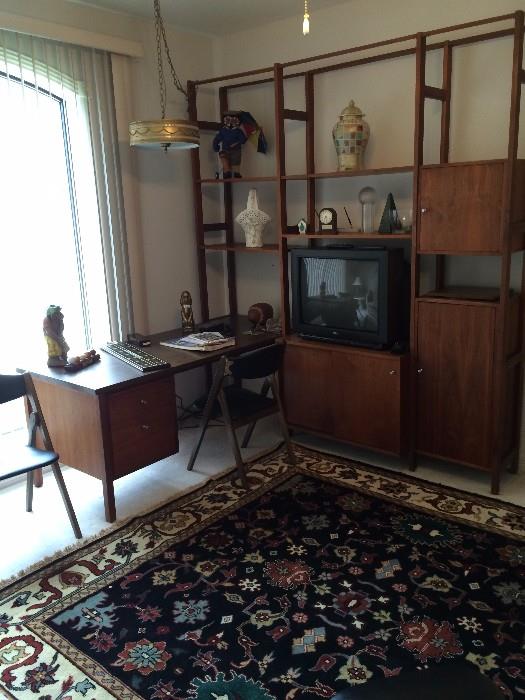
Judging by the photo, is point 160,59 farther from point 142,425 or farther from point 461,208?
point 142,425

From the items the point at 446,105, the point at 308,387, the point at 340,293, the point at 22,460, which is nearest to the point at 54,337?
the point at 22,460

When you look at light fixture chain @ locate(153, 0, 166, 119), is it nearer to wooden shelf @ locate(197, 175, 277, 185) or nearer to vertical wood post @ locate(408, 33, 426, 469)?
wooden shelf @ locate(197, 175, 277, 185)

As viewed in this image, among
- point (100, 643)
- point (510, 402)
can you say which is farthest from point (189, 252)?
point (100, 643)

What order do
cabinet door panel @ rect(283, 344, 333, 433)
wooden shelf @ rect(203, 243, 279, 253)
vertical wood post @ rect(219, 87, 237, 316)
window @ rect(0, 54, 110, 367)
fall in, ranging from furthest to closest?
1. vertical wood post @ rect(219, 87, 237, 316)
2. wooden shelf @ rect(203, 243, 279, 253)
3. cabinet door panel @ rect(283, 344, 333, 433)
4. window @ rect(0, 54, 110, 367)

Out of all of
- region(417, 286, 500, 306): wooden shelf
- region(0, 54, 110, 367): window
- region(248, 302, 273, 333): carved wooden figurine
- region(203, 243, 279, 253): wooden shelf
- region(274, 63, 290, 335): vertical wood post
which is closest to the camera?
region(417, 286, 500, 306): wooden shelf

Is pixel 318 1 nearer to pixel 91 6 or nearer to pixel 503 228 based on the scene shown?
pixel 91 6

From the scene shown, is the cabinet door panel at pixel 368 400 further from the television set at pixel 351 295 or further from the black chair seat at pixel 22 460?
the black chair seat at pixel 22 460

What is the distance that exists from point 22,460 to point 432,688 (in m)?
1.91

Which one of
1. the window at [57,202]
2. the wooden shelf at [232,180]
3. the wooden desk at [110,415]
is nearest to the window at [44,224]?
the window at [57,202]

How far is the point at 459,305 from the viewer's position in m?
3.08

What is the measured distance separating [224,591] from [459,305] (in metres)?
1.73

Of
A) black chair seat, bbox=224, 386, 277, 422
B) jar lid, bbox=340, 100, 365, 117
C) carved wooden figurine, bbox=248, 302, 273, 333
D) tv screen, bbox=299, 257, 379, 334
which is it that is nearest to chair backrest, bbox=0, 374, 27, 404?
black chair seat, bbox=224, 386, 277, 422

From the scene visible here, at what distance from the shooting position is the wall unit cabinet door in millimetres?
2850

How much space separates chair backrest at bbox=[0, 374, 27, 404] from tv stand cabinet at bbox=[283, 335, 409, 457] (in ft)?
5.06
